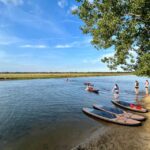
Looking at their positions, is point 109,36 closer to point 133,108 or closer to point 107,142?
point 107,142

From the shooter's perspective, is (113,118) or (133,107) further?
(133,107)

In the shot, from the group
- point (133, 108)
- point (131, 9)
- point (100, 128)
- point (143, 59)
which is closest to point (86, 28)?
point (131, 9)

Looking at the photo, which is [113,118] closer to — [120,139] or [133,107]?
[120,139]

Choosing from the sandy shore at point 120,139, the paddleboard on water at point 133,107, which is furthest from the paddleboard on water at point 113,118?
the paddleboard on water at point 133,107

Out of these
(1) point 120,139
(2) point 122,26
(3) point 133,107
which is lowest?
(1) point 120,139

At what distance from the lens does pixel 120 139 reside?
17.3 m

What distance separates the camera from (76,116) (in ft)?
83.7

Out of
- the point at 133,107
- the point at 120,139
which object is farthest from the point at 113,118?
the point at 133,107

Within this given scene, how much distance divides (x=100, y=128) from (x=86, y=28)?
9.26 m

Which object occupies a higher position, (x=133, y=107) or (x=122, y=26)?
(x=122, y=26)

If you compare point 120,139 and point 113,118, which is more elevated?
point 113,118

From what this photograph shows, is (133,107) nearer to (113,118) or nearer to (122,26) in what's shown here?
(113,118)

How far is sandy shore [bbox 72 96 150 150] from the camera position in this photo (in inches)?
613

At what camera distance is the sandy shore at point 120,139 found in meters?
15.6
